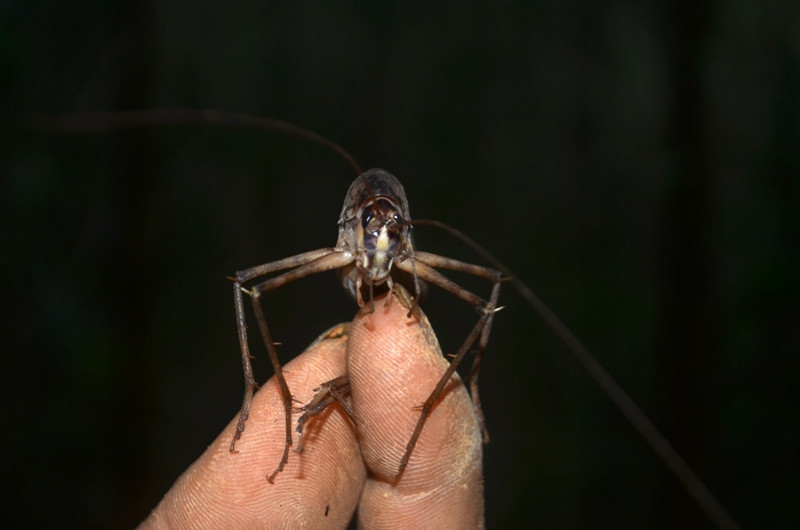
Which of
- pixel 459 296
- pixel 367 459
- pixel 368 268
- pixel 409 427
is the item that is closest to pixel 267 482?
pixel 367 459

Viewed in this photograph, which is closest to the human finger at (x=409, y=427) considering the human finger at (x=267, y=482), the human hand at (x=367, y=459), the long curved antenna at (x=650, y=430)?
the human hand at (x=367, y=459)

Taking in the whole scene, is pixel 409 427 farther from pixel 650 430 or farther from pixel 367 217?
pixel 650 430

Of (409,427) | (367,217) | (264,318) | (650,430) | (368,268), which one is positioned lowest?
(650,430)

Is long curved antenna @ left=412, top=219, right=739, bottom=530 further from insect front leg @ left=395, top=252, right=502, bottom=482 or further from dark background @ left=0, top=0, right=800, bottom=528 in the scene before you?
insect front leg @ left=395, top=252, right=502, bottom=482

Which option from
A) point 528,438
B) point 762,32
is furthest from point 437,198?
point 762,32

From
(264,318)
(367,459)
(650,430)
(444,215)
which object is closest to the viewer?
(264,318)

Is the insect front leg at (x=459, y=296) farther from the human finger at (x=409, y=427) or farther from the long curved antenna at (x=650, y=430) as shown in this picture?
the long curved antenna at (x=650, y=430)
